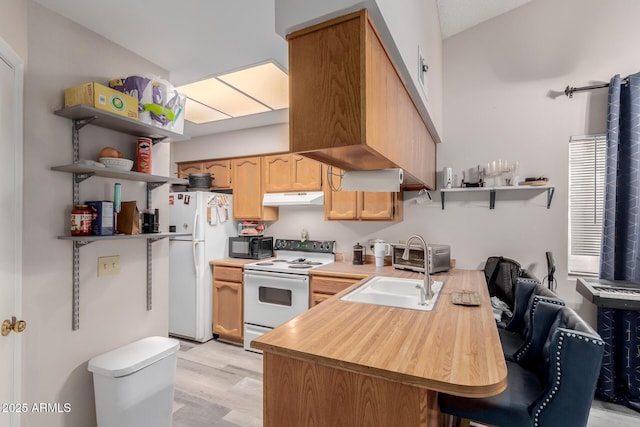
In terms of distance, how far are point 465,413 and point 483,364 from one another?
34 cm

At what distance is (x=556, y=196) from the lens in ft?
9.00

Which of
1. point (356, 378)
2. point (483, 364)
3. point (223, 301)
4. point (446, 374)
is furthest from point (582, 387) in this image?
point (223, 301)

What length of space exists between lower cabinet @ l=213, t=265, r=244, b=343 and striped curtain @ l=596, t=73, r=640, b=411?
3.27 metres

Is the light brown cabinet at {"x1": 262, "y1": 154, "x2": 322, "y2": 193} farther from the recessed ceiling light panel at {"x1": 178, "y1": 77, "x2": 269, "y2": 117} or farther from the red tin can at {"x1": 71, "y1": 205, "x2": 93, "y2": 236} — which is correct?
the red tin can at {"x1": 71, "y1": 205, "x2": 93, "y2": 236}

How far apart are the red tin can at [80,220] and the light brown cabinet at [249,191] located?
224 cm

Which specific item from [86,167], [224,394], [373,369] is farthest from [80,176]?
[224,394]

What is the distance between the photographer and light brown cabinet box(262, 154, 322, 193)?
348cm

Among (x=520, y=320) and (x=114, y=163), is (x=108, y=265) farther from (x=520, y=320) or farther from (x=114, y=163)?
(x=520, y=320)

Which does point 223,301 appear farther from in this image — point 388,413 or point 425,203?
point 388,413

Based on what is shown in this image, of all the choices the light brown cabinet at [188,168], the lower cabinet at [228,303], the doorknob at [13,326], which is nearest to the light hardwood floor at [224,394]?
the lower cabinet at [228,303]

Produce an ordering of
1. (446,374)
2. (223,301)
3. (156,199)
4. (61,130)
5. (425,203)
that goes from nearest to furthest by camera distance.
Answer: (446,374)
(61,130)
(156,199)
(425,203)
(223,301)

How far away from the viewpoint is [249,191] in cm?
388

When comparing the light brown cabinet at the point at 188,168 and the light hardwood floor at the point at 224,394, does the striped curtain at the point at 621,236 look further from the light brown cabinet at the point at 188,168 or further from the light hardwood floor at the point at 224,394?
the light brown cabinet at the point at 188,168

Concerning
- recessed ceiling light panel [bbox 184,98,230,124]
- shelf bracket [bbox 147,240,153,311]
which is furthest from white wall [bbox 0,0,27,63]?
recessed ceiling light panel [bbox 184,98,230,124]
